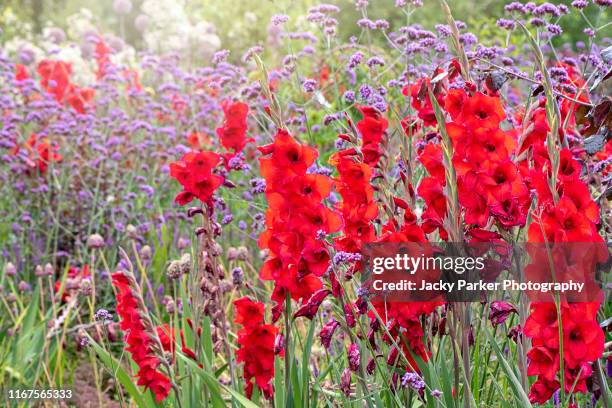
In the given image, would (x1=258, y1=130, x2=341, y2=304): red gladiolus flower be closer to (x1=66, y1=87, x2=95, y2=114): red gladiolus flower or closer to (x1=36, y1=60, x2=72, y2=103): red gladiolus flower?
(x1=66, y1=87, x2=95, y2=114): red gladiolus flower

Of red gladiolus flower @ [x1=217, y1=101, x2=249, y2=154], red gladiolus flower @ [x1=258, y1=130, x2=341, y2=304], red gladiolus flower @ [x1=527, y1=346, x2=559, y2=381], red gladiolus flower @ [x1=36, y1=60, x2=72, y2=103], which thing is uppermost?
red gladiolus flower @ [x1=36, y1=60, x2=72, y2=103]

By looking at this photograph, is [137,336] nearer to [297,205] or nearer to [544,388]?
[297,205]

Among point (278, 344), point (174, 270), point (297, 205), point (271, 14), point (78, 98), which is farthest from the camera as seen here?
point (271, 14)

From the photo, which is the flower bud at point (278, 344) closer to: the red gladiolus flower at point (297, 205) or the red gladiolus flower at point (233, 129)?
the red gladiolus flower at point (297, 205)

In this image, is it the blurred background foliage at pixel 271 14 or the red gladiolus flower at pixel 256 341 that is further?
the blurred background foliage at pixel 271 14

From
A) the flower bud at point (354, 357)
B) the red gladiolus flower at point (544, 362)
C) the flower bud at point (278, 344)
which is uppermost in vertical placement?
the flower bud at point (278, 344)

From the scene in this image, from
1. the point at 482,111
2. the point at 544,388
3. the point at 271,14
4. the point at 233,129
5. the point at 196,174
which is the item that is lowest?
the point at 544,388

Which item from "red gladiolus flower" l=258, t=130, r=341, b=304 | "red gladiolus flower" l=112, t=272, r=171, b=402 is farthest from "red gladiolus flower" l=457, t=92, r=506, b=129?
"red gladiolus flower" l=112, t=272, r=171, b=402

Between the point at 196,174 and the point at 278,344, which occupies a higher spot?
the point at 196,174

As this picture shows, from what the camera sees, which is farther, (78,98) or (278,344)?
(78,98)

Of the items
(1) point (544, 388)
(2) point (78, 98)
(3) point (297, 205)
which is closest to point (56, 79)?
(2) point (78, 98)

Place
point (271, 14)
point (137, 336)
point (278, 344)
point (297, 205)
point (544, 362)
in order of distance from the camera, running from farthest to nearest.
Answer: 1. point (271, 14)
2. point (137, 336)
3. point (278, 344)
4. point (297, 205)
5. point (544, 362)

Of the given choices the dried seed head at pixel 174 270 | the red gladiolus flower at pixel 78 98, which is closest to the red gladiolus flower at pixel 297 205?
the dried seed head at pixel 174 270

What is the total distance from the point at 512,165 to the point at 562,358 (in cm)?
39
